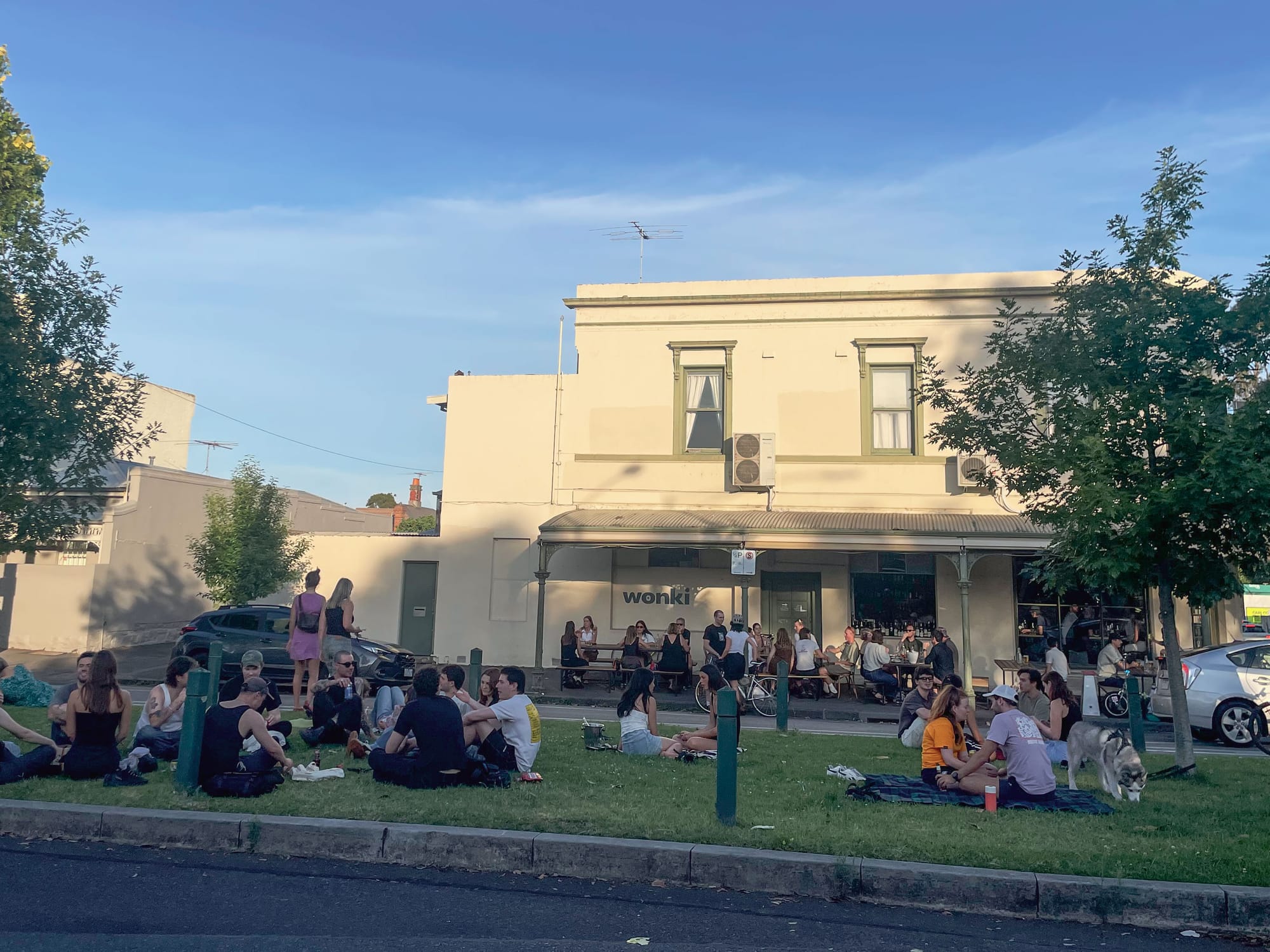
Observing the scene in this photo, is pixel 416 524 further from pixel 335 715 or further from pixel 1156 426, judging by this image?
pixel 1156 426

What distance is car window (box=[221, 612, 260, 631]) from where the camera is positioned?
58.3 feet

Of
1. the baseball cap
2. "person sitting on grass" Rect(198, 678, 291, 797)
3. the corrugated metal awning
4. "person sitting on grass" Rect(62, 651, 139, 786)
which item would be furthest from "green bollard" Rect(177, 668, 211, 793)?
the corrugated metal awning

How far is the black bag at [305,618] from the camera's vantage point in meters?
11.8

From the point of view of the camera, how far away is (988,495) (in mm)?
19625

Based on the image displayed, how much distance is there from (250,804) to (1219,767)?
32.2ft

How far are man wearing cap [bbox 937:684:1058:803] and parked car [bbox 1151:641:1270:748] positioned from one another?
7077mm

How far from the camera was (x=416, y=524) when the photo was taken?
169 ft

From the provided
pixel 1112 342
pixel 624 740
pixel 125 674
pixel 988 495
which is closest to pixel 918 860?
pixel 624 740

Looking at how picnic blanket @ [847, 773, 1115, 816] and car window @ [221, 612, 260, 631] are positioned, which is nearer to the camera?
picnic blanket @ [847, 773, 1115, 816]

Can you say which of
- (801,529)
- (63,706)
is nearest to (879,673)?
(801,529)

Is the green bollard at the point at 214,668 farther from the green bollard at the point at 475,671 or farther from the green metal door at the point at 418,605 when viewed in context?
the green metal door at the point at 418,605

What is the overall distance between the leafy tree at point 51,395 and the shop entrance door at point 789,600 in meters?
12.4

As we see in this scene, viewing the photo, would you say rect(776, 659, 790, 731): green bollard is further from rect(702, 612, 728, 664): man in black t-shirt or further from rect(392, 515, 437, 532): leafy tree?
rect(392, 515, 437, 532): leafy tree

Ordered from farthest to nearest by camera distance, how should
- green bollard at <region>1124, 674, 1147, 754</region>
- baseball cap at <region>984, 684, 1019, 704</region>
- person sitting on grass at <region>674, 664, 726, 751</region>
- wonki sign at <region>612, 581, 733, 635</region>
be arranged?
wonki sign at <region>612, 581, 733, 635</region> < green bollard at <region>1124, 674, 1147, 754</region> < person sitting on grass at <region>674, 664, 726, 751</region> < baseball cap at <region>984, 684, 1019, 704</region>
